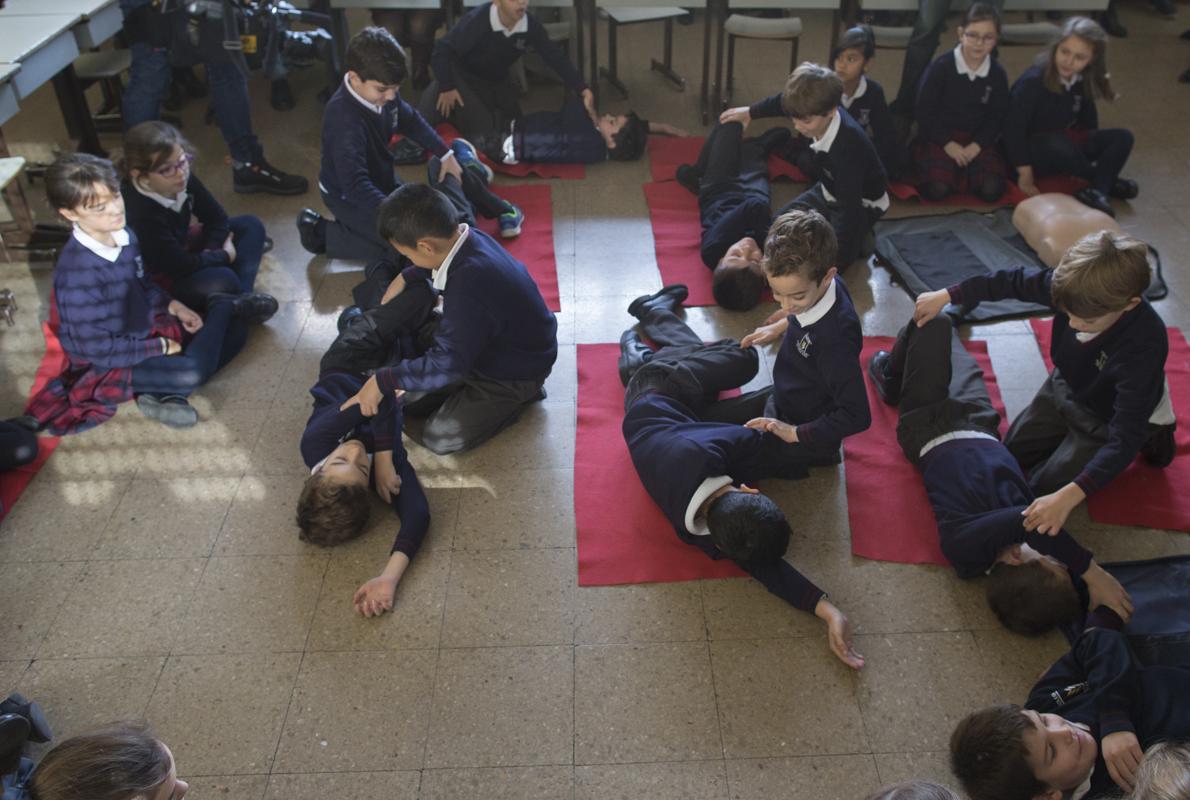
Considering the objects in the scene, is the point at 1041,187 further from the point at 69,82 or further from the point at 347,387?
the point at 69,82

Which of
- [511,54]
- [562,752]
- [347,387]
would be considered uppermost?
[511,54]

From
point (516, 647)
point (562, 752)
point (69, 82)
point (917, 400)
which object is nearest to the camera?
point (562, 752)

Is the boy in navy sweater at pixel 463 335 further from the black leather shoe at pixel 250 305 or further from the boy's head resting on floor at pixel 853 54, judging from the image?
the boy's head resting on floor at pixel 853 54

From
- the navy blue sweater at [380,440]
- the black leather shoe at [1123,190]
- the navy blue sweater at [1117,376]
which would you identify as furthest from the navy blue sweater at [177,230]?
the black leather shoe at [1123,190]

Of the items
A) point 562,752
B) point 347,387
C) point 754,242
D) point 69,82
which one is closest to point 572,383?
point 347,387

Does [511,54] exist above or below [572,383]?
above

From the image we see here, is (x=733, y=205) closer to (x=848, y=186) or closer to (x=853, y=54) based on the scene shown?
(x=848, y=186)

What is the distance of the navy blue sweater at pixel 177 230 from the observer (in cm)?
334

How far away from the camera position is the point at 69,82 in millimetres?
4328

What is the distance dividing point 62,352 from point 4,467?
656 millimetres

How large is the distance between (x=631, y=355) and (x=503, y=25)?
2.33 meters

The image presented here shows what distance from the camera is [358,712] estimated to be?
224cm

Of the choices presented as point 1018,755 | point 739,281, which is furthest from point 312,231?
point 1018,755

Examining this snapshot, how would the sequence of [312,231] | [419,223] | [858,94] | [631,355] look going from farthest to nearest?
[858,94], [312,231], [631,355], [419,223]
